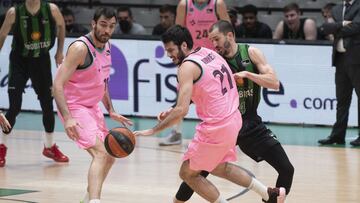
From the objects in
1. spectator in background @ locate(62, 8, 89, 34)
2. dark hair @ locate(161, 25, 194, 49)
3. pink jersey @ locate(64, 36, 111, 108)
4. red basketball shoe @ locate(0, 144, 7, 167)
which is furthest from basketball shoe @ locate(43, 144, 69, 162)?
spectator in background @ locate(62, 8, 89, 34)

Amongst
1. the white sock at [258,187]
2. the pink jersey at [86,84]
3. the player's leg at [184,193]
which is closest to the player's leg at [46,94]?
the pink jersey at [86,84]

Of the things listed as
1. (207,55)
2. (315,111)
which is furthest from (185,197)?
(315,111)

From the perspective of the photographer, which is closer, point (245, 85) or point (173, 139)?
point (245, 85)

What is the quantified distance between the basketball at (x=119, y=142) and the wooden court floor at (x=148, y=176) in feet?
A: 4.48

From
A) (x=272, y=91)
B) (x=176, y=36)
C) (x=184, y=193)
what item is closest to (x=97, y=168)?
A: (x=184, y=193)

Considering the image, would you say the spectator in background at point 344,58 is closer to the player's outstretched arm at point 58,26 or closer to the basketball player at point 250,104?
the player's outstretched arm at point 58,26

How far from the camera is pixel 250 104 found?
25.0ft

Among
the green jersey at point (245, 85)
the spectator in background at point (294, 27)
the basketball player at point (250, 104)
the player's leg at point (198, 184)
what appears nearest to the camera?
the player's leg at point (198, 184)

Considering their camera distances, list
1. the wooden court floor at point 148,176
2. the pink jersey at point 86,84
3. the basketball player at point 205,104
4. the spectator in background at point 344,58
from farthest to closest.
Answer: the spectator in background at point 344,58 → the wooden court floor at point 148,176 → the pink jersey at point 86,84 → the basketball player at point 205,104

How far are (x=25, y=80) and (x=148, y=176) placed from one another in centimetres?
188

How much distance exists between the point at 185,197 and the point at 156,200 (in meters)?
0.88

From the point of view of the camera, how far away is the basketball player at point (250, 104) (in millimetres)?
7441

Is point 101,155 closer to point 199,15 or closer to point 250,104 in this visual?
point 250,104

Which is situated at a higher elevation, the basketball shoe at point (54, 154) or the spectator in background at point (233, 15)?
the spectator in background at point (233, 15)
